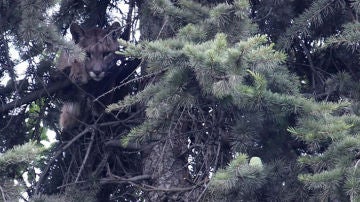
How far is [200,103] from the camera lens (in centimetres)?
507

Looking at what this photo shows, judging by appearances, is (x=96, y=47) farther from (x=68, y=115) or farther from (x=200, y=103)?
(x=200, y=103)

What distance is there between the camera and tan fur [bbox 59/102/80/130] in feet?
24.8

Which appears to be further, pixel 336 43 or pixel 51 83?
pixel 51 83

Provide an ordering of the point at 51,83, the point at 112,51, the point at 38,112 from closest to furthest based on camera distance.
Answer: the point at 51,83 → the point at 38,112 → the point at 112,51

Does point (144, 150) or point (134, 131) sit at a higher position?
point (134, 131)

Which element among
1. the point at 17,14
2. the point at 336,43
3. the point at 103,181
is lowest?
the point at 103,181

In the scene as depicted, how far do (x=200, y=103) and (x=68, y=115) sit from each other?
3.08 meters

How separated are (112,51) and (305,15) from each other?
10.1ft

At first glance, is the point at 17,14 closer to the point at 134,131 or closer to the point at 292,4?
the point at 134,131

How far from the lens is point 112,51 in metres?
8.16

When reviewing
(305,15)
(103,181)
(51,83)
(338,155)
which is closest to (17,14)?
(51,83)

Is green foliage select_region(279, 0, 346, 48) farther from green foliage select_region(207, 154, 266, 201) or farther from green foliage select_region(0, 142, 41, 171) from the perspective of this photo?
green foliage select_region(0, 142, 41, 171)

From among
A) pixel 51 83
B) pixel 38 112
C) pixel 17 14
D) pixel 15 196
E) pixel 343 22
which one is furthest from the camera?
pixel 38 112

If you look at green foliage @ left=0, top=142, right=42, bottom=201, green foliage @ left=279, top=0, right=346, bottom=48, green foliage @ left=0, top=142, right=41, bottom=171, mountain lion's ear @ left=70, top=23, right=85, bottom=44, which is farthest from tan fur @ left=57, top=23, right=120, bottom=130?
green foliage @ left=0, top=142, right=41, bottom=171
